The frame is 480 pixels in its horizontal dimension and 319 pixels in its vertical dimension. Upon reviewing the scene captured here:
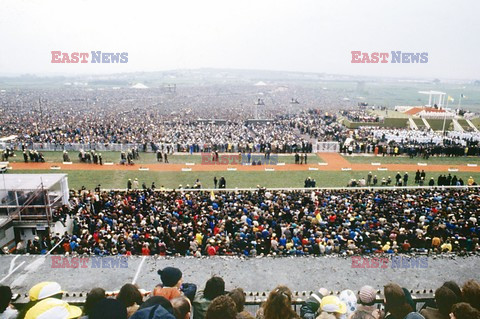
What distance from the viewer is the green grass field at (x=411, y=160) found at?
1166 inches

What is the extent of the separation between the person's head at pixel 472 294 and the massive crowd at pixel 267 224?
6058mm

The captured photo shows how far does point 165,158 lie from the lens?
92.0ft

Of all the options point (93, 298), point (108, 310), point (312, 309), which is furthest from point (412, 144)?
point (108, 310)

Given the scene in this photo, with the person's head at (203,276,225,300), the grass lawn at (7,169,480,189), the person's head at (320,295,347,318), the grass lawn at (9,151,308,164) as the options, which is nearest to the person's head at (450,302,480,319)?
the person's head at (320,295,347,318)

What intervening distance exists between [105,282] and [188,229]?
4.57m

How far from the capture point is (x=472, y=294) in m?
4.77

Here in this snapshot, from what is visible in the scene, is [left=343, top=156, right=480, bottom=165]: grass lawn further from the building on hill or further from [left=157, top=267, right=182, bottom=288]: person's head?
[left=157, top=267, right=182, bottom=288]: person's head

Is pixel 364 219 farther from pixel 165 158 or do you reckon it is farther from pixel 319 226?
pixel 165 158

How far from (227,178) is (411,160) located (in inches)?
665

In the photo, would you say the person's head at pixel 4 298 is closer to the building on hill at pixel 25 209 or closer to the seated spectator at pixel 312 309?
the seated spectator at pixel 312 309

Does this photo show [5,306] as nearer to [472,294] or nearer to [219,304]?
[219,304]

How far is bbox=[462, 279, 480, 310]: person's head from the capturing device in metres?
4.73

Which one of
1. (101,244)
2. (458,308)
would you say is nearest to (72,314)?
(458,308)

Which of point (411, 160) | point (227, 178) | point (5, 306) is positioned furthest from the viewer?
point (411, 160)
